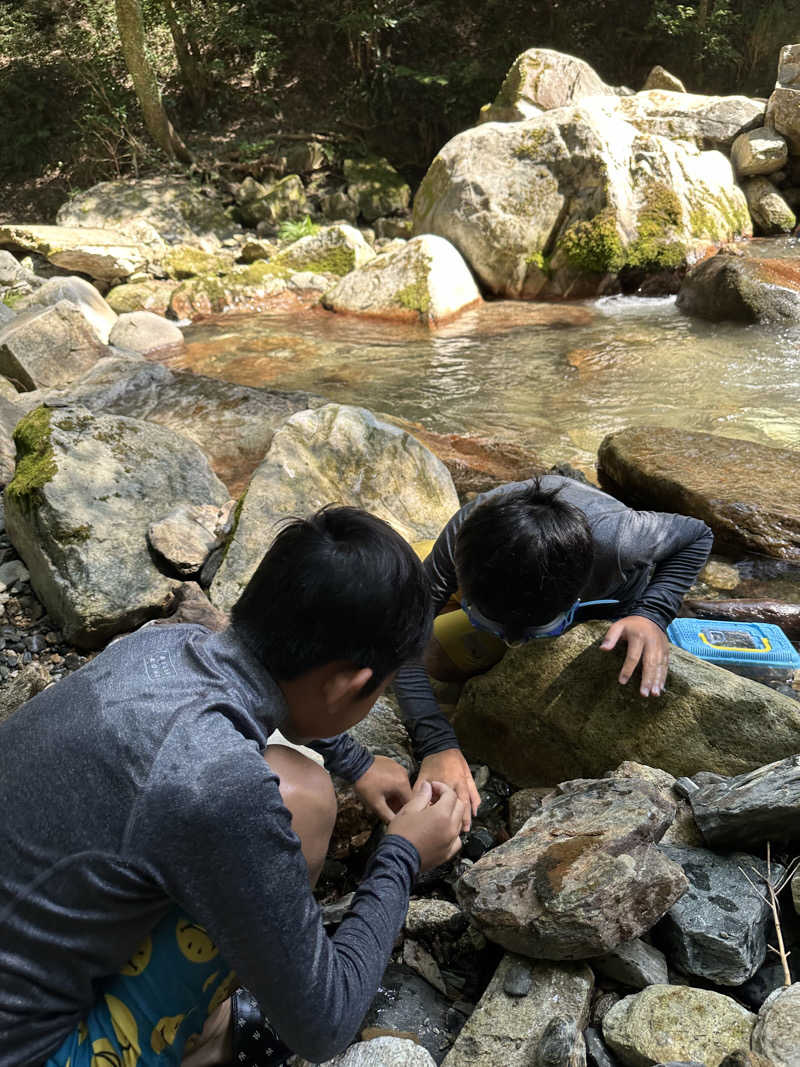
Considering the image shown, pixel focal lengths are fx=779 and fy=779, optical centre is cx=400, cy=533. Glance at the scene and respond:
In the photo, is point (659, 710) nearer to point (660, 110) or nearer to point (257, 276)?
point (257, 276)

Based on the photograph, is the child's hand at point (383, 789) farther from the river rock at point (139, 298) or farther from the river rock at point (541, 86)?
the river rock at point (541, 86)

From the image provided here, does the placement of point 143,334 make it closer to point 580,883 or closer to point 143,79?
point 143,79

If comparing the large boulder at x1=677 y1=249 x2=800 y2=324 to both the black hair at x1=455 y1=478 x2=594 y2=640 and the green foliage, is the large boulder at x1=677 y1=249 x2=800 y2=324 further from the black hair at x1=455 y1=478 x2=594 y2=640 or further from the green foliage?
the black hair at x1=455 y1=478 x2=594 y2=640

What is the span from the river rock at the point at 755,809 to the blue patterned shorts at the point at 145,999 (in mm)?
1180

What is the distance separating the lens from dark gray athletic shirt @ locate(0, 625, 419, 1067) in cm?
109

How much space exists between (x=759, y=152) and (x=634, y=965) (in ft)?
40.0

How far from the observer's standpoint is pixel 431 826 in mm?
1508

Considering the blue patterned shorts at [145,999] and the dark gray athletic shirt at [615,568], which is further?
the dark gray athletic shirt at [615,568]

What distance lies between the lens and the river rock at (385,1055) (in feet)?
4.87

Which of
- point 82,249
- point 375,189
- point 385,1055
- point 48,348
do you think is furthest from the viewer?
point 375,189

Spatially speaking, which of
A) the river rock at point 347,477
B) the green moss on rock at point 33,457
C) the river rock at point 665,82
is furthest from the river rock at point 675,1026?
the river rock at point 665,82

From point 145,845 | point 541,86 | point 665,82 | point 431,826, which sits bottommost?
point 431,826

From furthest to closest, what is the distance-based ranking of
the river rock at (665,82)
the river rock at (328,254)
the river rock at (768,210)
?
the river rock at (665,82) → the river rock at (768,210) → the river rock at (328,254)

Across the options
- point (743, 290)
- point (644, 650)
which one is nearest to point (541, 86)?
point (743, 290)
